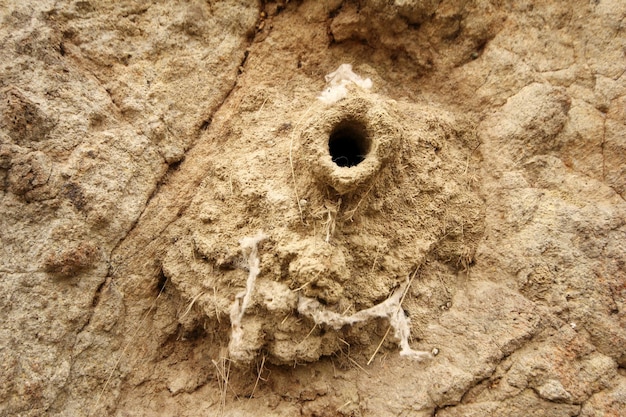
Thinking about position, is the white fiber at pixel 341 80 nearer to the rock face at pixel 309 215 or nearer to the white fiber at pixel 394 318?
the rock face at pixel 309 215

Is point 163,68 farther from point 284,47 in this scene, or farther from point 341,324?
point 341,324

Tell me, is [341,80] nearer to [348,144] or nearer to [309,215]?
[348,144]

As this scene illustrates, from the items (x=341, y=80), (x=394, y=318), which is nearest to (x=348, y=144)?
(x=341, y=80)

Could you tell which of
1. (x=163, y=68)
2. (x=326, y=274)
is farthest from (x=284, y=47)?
(x=326, y=274)

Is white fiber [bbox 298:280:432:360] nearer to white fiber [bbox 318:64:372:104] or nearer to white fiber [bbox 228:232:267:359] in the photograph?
white fiber [bbox 228:232:267:359]

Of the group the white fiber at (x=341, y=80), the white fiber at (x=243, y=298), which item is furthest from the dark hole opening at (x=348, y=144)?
the white fiber at (x=243, y=298)
